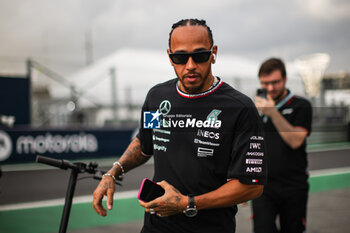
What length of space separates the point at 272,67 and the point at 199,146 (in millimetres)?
1541

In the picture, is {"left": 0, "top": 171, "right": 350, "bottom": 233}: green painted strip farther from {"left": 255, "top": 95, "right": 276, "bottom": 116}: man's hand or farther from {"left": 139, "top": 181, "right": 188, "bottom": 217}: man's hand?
{"left": 139, "top": 181, "right": 188, "bottom": 217}: man's hand

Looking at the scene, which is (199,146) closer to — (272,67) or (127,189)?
(272,67)

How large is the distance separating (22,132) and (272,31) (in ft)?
25.2

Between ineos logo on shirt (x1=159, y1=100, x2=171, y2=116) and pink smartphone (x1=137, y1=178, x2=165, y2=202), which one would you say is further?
ineos logo on shirt (x1=159, y1=100, x2=171, y2=116)

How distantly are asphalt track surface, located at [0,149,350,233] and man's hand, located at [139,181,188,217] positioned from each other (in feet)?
10.3

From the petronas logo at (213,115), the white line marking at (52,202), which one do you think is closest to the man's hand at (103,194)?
the petronas logo at (213,115)

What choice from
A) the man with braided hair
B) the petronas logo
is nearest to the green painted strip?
the man with braided hair

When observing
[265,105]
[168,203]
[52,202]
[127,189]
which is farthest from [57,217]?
[168,203]

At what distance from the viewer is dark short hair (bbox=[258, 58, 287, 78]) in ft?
9.30

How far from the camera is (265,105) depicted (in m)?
2.66

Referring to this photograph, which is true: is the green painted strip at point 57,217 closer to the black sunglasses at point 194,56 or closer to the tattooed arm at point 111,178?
the tattooed arm at point 111,178

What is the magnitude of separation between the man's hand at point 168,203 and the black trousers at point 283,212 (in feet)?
4.74

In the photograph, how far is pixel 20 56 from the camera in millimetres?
8852

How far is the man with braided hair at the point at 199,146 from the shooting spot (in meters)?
1.47
